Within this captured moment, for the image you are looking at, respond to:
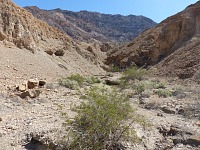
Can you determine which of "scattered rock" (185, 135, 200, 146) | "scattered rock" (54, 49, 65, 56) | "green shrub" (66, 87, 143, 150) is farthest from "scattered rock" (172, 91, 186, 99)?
"scattered rock" (54, 49, 65, 56)

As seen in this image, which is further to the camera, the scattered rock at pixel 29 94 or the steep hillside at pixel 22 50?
the steep hillside at pixel 22 50

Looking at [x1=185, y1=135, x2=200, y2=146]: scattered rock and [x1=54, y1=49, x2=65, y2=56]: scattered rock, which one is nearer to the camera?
[x1=185, y1=135, x2=200, y2=146]: scattered rock

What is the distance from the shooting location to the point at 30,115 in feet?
23.1

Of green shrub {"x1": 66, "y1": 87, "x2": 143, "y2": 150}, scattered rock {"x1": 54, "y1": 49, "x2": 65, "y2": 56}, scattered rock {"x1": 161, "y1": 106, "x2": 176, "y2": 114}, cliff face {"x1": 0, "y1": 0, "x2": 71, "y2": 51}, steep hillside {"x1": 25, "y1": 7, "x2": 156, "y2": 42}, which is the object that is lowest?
scattered rock {"x1": 161, "y1": 106, "x2": 176, "y2": 114}

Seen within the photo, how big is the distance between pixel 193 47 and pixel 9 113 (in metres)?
19.9

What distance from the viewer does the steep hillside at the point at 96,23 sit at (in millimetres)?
93875

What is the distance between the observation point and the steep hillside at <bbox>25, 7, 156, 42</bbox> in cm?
9388

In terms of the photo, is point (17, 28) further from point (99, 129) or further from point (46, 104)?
point (99, 129)

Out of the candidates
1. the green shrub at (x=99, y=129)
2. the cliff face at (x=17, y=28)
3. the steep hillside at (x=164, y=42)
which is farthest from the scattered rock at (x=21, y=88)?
the steep hillside at (x=164, y=42)

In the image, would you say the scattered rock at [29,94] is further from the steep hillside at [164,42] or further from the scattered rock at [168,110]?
the steep hillside at [164,42]

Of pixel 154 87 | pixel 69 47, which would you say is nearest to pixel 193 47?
pixel 154 87

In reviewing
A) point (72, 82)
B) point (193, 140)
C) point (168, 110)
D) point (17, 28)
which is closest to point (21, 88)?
point (72, 82)

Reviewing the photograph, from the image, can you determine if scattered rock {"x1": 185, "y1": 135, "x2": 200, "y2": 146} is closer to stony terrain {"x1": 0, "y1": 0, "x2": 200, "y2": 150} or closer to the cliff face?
stony terrain {"x1": 0, "y1": 0, "x2": 200, "y2": 150}

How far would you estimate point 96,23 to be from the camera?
394 feet
